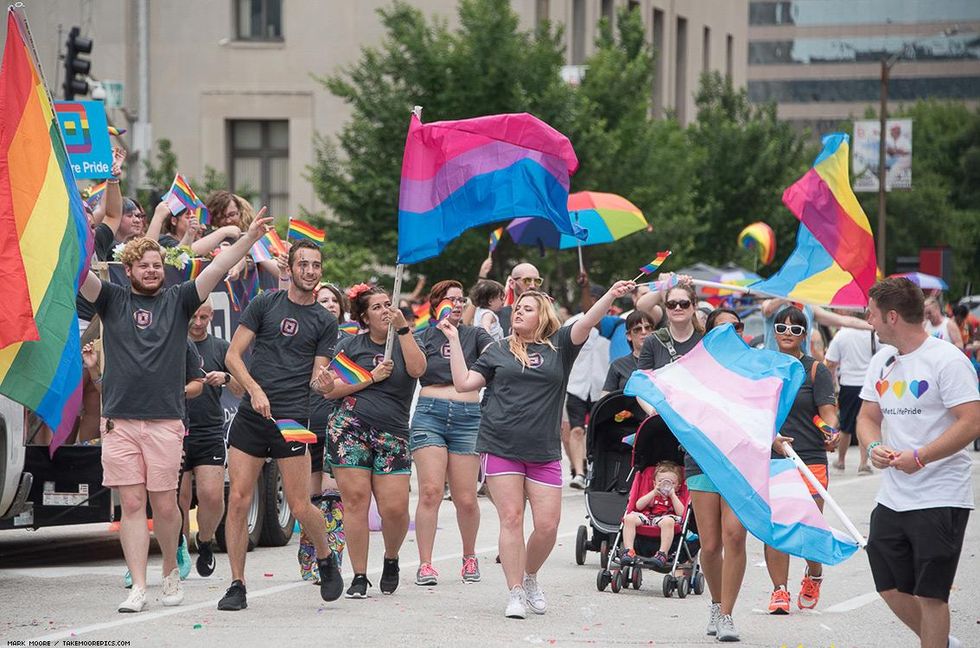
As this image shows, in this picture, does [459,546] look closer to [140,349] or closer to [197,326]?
[197,326]

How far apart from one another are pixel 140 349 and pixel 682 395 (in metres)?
2.99

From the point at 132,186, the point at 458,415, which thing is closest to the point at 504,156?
the point at 458,415

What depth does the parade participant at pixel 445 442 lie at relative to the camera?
436 inches

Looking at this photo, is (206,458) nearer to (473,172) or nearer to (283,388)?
(283,388)

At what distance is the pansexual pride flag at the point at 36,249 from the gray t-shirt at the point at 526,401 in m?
2.33

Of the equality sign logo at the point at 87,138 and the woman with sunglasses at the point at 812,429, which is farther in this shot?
the equality sign logo at the point at 87,138

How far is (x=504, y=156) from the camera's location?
10.8m

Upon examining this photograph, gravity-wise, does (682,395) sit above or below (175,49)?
below

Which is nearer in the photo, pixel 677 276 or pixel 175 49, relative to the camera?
pixel 677 276

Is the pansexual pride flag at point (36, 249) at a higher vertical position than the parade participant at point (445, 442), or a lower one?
higher

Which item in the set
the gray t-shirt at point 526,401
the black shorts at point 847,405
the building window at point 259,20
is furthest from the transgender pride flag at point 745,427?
the building window at point 259,20

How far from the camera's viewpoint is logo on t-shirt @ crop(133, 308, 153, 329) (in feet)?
31.3

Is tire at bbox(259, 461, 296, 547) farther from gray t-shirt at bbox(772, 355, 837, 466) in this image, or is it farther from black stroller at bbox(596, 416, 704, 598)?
gray t-shirt at bbox(772, 355, 837, 466)

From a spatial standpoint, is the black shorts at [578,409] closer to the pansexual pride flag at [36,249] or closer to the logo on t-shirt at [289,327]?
the logo on t-shirt at [289,327]
